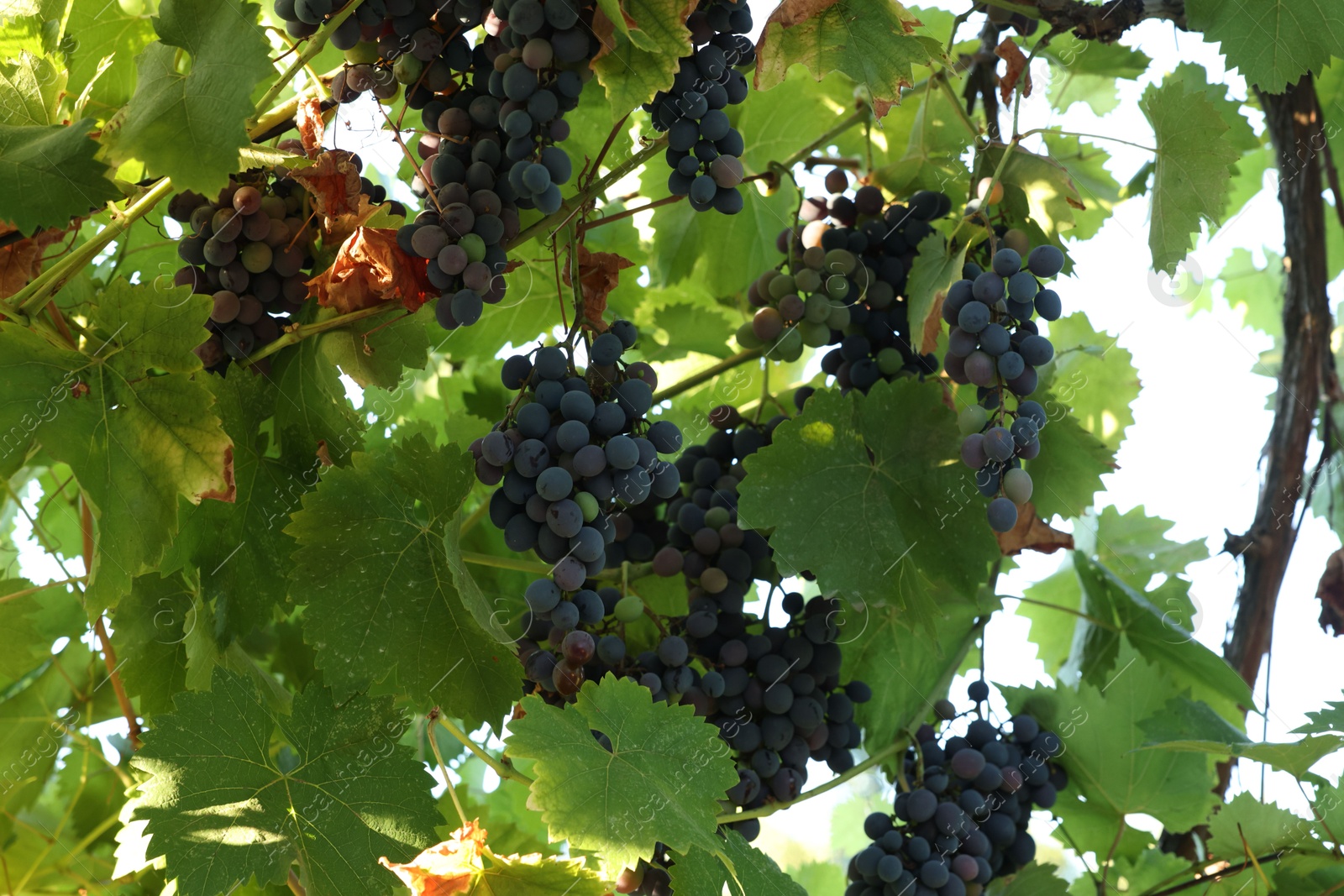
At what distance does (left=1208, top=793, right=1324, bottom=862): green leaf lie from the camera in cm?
135

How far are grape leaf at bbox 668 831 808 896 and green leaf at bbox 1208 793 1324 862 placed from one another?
62 centimetres

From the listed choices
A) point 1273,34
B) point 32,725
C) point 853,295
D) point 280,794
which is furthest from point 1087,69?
point 32,725

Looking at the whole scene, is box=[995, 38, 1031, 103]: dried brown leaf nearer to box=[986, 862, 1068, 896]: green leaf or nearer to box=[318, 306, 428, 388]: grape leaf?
box=[318, 306, 428, 388]: grape leaf

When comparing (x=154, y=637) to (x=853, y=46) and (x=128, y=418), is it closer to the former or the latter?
(x=128, y=418)

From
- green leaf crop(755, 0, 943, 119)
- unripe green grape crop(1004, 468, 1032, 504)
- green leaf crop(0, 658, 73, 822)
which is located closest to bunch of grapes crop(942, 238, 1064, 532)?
unripe green grape crop(1004, 468, 1032, 504)

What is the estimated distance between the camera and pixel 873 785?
1.82m

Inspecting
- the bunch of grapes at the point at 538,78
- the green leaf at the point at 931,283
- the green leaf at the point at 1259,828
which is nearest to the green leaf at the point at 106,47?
the bunch of grapes at the point at 538,78

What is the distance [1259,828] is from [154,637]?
1.41 meters

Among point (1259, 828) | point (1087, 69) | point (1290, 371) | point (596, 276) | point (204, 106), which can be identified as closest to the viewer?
point (204, 106)

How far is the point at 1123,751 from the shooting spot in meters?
1.48

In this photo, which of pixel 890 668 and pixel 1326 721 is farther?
pixel 890 668

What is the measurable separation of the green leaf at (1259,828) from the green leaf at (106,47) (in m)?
1.63

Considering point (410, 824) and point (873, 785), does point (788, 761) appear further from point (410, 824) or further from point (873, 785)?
point (873, 785)

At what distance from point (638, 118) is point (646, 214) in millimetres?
165
